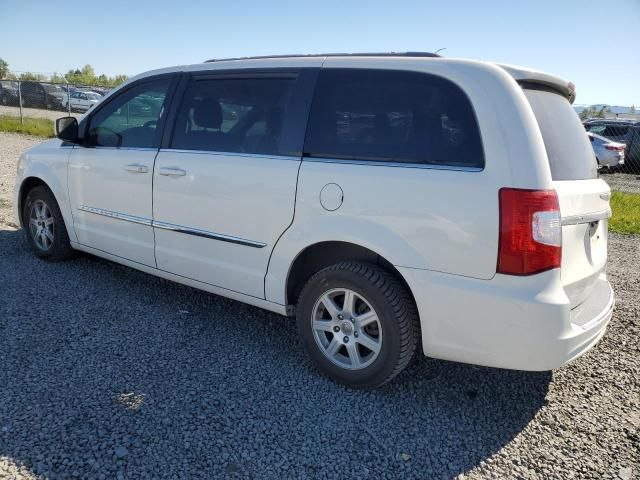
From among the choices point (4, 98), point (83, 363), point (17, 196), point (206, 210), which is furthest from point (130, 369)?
point (4, 98)

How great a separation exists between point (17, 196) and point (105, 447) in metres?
3.65

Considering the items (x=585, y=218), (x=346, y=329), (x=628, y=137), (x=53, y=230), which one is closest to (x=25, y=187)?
(x=53, y=230)

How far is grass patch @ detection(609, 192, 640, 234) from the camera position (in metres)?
8.36

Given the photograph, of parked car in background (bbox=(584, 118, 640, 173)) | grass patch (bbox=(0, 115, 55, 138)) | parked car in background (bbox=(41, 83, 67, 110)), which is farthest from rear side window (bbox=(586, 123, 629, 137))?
parked car in background (bbox=(41, 83, 67, 110))

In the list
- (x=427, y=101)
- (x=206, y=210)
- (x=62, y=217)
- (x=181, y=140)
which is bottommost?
(x=62, y=217)

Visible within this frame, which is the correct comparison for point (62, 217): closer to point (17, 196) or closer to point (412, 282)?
point (17, 196)

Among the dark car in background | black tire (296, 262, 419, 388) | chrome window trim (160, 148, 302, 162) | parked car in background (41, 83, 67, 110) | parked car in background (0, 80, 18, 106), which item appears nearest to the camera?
black tire (296, 262, 419, 388)

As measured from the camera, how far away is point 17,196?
→ 203 inches

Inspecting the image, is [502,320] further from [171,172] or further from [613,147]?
[613,147]

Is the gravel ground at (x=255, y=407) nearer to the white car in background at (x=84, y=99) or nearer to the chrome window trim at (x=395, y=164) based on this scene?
the chrome window trim at (x=395, y=164)

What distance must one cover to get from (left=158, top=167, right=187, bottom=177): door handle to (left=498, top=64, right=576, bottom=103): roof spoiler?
2.20 metres

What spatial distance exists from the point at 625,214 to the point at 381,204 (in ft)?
27.1

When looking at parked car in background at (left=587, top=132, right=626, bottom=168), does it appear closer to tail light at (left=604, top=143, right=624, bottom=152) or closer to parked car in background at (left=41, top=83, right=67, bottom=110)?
tail light at (left=604, top=143, right=624, bottom=152)

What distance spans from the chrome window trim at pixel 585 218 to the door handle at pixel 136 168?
2.90 meters
